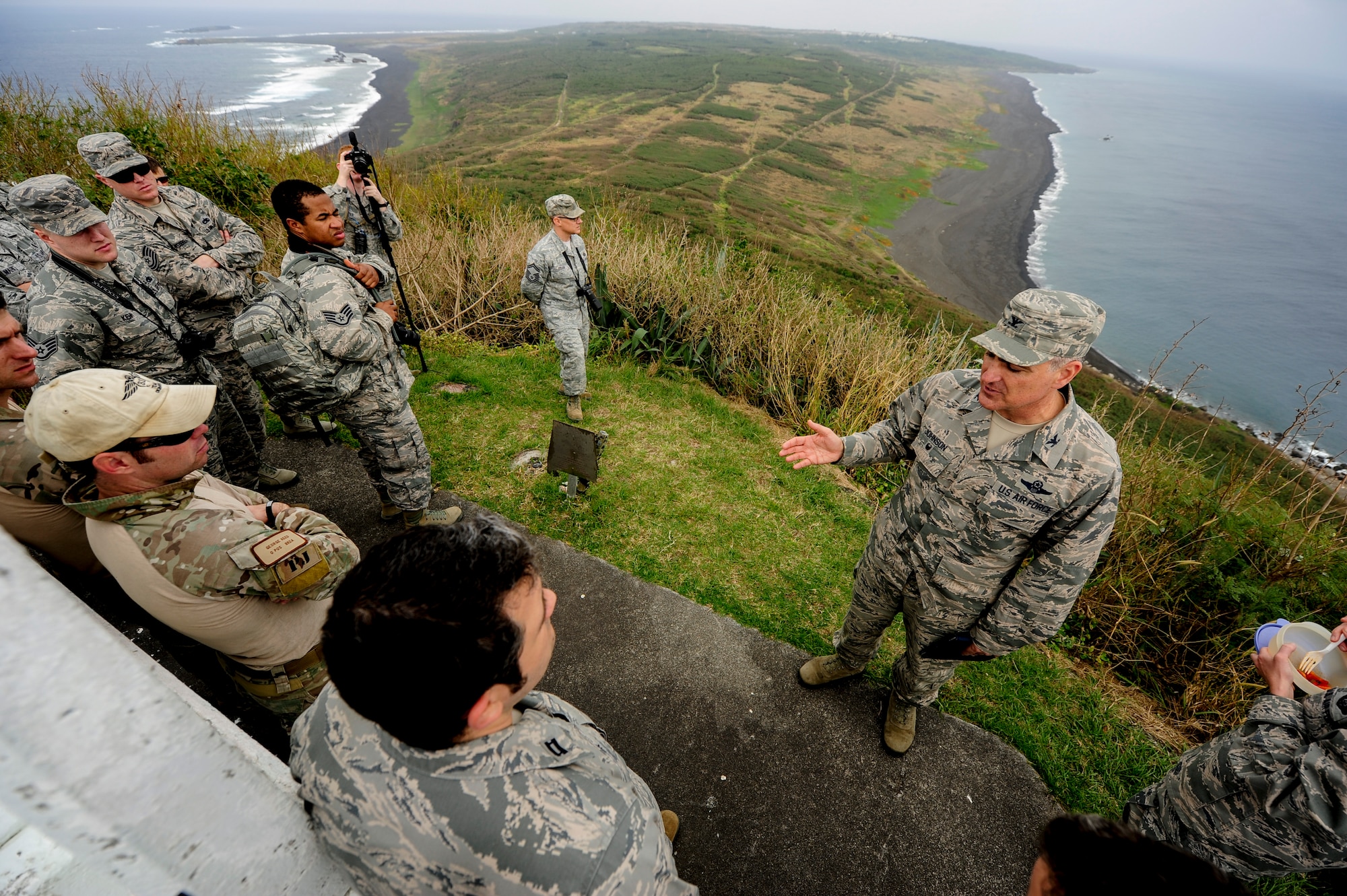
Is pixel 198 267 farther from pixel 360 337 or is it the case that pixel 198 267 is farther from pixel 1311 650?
pixel 1311 650

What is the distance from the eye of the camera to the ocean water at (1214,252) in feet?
62.4

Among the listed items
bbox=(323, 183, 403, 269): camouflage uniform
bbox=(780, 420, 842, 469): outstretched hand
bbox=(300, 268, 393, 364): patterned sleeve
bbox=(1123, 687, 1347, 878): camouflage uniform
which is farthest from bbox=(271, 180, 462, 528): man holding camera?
bbox=(1123, 687, 1347, 878): camouflage uniform

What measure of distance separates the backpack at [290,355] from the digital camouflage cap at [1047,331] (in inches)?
125

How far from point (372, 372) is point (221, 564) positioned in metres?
1.89

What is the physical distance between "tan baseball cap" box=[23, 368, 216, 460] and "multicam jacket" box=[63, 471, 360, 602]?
145 millimetres

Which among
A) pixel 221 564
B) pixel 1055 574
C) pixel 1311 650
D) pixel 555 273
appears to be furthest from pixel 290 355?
pixel 1311 650

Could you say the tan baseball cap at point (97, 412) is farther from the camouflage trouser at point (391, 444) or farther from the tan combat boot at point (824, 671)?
the tan combat boot at point (824, 671)

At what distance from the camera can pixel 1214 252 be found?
28797mm

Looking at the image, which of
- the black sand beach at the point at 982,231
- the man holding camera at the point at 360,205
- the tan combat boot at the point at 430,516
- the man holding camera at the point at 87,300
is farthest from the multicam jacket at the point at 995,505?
the black sand beach at the point at 982,231

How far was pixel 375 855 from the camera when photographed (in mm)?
1002

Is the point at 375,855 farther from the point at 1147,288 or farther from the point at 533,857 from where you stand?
the point at 1147,288

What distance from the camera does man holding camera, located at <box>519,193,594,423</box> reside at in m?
4.89

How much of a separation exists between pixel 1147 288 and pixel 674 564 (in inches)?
1206

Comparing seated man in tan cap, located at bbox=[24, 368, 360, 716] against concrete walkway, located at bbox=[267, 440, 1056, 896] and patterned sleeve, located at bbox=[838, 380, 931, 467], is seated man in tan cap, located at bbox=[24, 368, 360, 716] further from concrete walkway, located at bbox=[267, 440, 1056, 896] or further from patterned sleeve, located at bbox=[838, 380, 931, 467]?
patterned sleeve, located at bbox=[838, 380, 931, 467]
